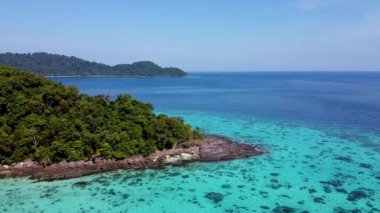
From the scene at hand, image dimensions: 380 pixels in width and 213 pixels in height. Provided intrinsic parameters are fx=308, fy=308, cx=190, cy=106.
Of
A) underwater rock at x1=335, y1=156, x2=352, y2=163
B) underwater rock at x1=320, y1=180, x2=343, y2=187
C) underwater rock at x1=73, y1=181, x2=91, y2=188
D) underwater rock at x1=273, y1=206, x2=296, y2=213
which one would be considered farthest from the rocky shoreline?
underwater rock at x1=273, y1=206, x2=296, y2=213

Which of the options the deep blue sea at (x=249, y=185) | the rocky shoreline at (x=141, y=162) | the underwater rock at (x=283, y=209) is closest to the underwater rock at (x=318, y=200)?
the deep blue sea at (x=249, y=185)

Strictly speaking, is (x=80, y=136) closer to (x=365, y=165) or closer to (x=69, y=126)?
(x=69, y=126)

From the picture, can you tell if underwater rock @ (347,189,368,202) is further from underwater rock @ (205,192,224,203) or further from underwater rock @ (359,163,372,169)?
underwater rock @ (205,192,224,203)

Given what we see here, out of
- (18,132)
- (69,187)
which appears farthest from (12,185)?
(18,132)

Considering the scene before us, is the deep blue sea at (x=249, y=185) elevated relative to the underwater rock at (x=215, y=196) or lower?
elevated

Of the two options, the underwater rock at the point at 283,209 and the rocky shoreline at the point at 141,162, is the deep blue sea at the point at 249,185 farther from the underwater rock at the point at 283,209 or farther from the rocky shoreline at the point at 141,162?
the rocky shoreline at the point at 141,162

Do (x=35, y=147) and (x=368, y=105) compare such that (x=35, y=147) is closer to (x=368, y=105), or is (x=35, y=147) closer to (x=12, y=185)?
(x=12, y=185)

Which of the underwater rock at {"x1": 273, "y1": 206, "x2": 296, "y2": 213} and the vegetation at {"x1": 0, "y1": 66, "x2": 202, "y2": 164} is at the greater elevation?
the vegetation at {"x1": 0, "y1": 66, "x2": 202, "y2": 164}
